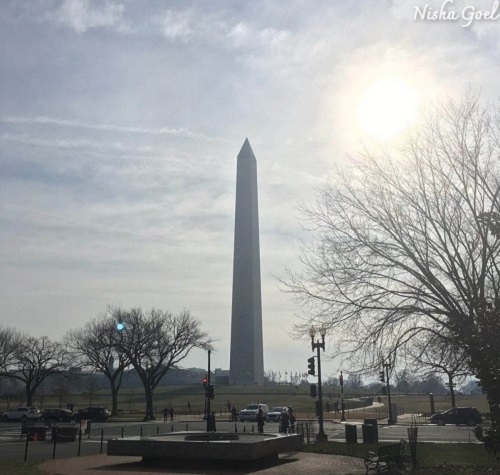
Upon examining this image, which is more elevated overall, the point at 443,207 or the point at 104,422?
the point at 443,207

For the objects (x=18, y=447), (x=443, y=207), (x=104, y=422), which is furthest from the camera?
(x=104, y=422)

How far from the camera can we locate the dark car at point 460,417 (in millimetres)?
40281

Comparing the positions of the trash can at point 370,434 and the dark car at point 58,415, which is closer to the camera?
the trash can at point 370,434

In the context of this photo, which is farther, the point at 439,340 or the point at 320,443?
the point at 320,443

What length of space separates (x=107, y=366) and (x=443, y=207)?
169 feet

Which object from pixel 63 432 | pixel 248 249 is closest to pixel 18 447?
pixel 63 432

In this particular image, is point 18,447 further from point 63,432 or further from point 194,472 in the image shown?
point 194,472

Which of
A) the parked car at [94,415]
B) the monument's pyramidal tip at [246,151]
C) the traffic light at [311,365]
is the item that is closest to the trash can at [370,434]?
the traffic light at [311,365]

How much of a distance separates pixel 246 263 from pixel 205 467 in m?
61.4

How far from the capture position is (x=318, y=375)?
2900 cm

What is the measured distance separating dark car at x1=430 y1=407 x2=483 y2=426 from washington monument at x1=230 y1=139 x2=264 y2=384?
4013 cm

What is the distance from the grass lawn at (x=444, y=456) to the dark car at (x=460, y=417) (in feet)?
62.7

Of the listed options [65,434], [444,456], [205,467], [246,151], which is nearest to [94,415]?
[65,434]

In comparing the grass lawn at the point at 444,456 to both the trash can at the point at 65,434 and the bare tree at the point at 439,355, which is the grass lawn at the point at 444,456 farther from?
the trash can at the point at 65,434
